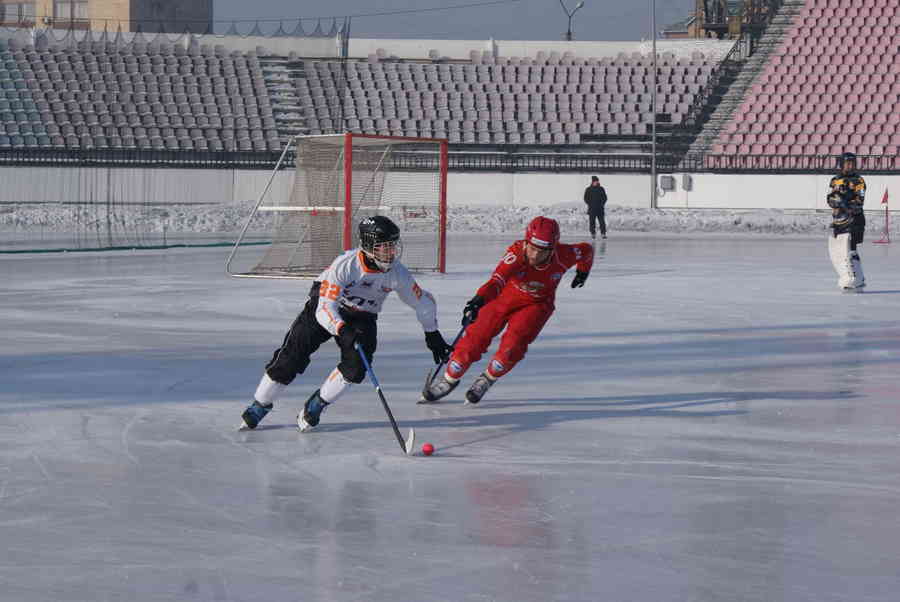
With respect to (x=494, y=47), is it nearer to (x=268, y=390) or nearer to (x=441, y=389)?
(x=441, y=389)

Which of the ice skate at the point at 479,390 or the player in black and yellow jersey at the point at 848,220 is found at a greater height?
the player in black and yellow jersey at the point at 848,220

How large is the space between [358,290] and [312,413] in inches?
24.0

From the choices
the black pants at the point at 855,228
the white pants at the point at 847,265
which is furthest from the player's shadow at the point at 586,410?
the white pants at the point at 847,265

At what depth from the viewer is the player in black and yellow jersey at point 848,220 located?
14.3 meters

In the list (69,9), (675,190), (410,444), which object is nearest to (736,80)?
(675,190)

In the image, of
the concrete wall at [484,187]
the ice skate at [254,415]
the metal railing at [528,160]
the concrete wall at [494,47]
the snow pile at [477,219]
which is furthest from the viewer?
the concrete wall at [494,47]

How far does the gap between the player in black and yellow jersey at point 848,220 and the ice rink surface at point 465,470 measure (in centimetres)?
321

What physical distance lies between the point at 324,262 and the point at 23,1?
48.0 meters

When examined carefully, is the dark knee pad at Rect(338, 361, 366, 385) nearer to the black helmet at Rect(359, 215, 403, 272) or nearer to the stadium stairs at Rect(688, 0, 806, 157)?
the black helmet at Rect(359, 215, 403, 272)

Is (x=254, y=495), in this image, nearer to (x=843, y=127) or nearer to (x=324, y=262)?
(x=324, y=262)

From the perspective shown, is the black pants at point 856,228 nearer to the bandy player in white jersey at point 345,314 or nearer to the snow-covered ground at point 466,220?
the bandy player in white jersey at point 345,314

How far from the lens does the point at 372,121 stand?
133 feet

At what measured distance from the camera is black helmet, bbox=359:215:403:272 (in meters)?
5.97

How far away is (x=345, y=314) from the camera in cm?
622
